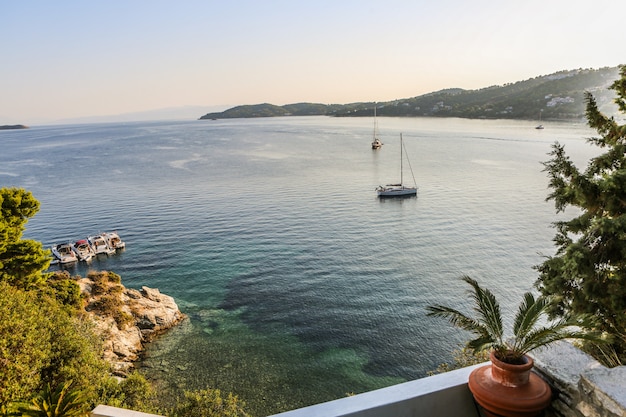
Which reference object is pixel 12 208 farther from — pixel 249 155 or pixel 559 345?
pixel 249 155

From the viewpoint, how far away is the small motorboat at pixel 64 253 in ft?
105

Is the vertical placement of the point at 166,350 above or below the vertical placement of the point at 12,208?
below

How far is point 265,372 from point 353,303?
846cm

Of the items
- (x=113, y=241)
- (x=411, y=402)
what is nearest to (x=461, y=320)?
(x=411, y=402)

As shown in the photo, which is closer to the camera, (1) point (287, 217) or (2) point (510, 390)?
(2) point (510, 390)

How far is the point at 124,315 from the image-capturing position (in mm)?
21844

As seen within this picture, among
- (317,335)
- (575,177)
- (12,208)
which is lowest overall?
(317,335)

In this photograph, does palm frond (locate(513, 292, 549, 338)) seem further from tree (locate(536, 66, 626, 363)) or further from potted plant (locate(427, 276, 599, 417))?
tree (locate(536, 66, 626, 363))

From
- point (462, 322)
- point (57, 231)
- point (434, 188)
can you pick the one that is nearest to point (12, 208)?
point (462, 322)

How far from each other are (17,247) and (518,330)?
1948cm

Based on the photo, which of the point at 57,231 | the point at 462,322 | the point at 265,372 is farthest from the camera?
the point at 57,231

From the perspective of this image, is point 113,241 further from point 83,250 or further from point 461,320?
point 461,320

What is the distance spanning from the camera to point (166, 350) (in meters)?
20.7

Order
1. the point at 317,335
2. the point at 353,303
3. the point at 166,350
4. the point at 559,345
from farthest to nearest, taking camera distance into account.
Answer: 1. the point at 353,303
2. the point at 317,335
3. the point at 166,350
4. the point at 559,345
